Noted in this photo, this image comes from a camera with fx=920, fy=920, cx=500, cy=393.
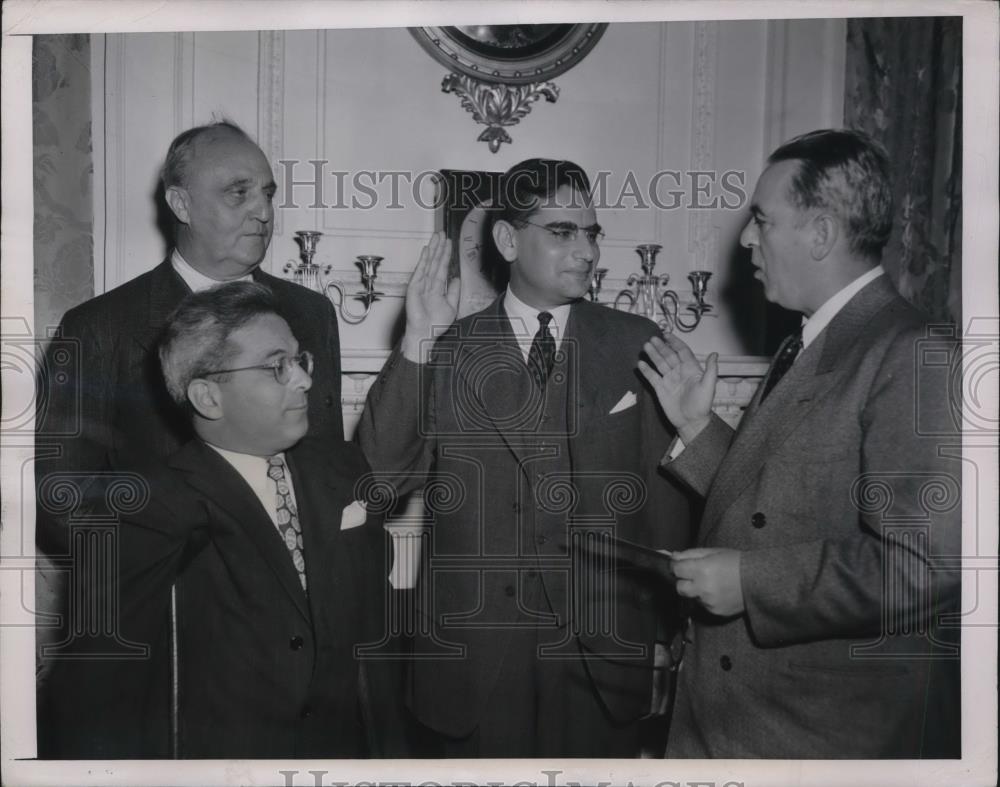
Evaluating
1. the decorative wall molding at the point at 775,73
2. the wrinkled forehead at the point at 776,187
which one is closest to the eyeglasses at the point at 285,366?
the wrinkled forehead at the point at 776,187

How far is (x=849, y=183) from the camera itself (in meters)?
2.06

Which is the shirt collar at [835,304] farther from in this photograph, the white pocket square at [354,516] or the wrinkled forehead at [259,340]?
the wrinkled forehead at [259,340]

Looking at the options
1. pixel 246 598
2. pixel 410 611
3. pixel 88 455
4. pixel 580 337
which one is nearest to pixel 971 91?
pixel 580 337

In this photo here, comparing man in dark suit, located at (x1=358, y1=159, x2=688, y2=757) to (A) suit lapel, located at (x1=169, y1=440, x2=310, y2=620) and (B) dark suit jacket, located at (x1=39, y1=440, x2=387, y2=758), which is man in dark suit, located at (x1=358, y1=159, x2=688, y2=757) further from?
(A) suit lapel, located at (x1=169, y1=440, x2=310, y2=620)

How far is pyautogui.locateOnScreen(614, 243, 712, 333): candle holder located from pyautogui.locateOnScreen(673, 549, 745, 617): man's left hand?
0.53 meters

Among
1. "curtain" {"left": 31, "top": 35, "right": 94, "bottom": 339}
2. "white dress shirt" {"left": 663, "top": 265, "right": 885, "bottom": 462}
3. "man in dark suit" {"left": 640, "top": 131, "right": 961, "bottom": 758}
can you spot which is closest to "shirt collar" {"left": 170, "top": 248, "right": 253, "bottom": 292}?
"curtain" {"left": 31, "top": 35, "right": 94, "bottom": 339}

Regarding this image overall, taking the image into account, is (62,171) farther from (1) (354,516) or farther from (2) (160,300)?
(1) (354,516)

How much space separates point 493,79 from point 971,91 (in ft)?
3.68

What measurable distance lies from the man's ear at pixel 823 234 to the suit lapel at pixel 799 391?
0.40 feet

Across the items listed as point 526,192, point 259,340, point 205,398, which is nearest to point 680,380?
point 526,192

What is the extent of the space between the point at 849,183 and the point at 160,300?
159cm

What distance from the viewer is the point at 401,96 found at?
2.18 metres

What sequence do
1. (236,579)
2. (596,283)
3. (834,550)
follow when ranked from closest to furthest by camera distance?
1. (834,550)
2. (236,579)
3. (596,283)

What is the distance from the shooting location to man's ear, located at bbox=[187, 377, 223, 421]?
2033mm
